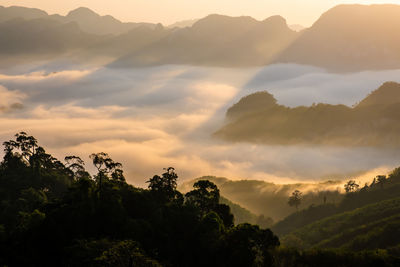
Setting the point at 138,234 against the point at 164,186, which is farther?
the point at 164,186

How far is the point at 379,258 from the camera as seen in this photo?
63.3 meters

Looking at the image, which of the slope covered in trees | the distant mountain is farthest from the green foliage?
the distant mountain

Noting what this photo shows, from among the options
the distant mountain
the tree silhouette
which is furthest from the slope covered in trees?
the distant mountain

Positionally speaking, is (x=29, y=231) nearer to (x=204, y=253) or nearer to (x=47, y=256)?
(x=47, y=256)

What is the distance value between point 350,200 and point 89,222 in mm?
161408

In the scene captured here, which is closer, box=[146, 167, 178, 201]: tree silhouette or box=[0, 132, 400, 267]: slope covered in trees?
box=[0, 132, 400, 267]: slope covered in trees

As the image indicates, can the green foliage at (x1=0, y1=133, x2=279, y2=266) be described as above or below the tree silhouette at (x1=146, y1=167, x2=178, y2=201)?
below

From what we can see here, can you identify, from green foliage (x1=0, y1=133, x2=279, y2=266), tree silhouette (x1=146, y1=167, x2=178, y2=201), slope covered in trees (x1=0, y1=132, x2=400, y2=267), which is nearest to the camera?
green foliage (x1=0, y1=133, x2=279, y2=266)

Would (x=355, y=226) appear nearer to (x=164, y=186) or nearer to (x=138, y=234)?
(x=164, y=186)

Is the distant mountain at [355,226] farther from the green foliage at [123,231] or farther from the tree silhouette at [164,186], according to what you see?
the tree silhouette at [164,186]

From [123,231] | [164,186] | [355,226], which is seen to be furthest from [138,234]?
[355,226]

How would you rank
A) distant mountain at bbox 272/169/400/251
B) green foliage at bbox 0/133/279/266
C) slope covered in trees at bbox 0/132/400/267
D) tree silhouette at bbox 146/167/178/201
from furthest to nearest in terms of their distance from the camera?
distant mountain at bbox 272/169/400/251, tree silhouette at bbox 146/167/178/201, slope covered in trees at bbox 0/132/400/267, green foliage at bbox 0/133/279/266

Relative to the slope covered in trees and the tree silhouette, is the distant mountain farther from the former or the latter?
the tree silhouette

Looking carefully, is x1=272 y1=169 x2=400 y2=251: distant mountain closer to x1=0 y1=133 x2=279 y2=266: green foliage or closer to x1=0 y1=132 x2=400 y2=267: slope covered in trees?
x1=0 y1=132 x2=400 y2=267: slope covered in trees
